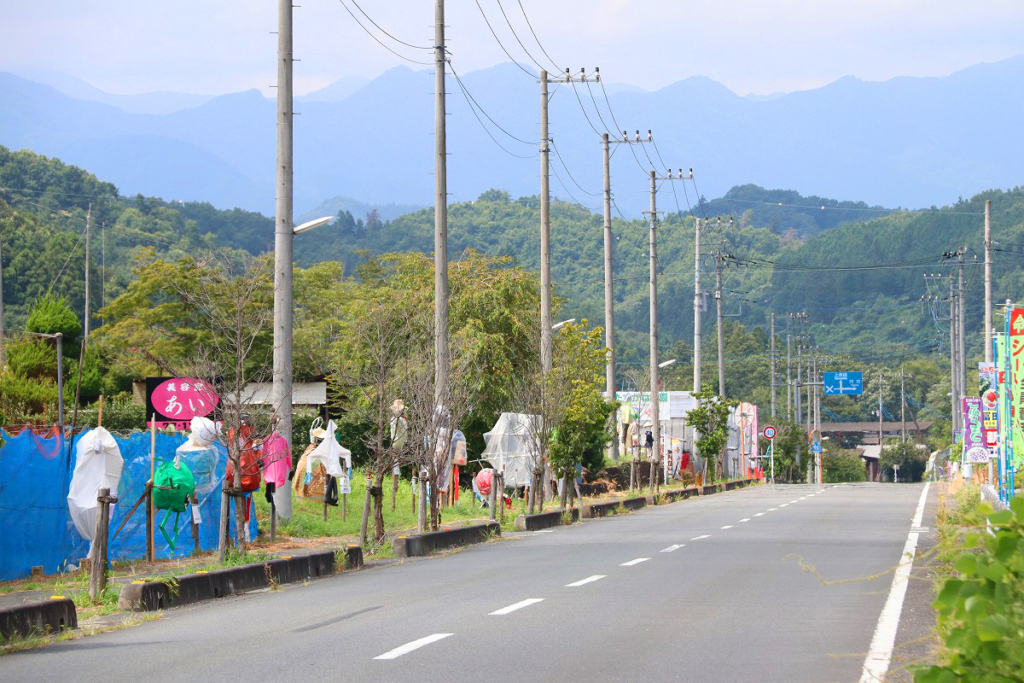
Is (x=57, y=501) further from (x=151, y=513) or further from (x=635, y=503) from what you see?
(x=635, y=503)

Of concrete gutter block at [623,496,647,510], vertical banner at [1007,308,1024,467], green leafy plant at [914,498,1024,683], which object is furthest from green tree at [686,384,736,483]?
green leafy plant at [914,498,1024,683]

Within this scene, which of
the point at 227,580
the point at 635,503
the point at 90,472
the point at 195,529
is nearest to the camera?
the point at 227,580

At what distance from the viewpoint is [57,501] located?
56.5 feet

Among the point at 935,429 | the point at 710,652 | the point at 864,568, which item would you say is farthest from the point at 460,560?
the point at 935,429

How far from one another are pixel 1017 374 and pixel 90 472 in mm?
14622

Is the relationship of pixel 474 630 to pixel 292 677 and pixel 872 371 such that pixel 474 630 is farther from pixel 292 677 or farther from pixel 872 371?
pixel 872 371

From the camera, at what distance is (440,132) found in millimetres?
29031

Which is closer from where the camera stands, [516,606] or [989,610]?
[989,610]

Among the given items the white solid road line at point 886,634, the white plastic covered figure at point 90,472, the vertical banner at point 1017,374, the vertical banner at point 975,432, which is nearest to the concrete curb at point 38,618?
the white plastic covered figure at point 90,472

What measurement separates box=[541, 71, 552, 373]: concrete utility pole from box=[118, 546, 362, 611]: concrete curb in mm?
15004

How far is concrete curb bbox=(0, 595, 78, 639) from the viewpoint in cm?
1149

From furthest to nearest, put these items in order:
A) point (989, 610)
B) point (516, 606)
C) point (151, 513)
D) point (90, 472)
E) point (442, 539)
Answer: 1. point (442, 539)
2. point (151, 513)
3. point (90, 472)
4. point (516, 606)
5. point (989, 610)

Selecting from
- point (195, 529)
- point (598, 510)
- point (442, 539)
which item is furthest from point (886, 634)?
point (598, 510)

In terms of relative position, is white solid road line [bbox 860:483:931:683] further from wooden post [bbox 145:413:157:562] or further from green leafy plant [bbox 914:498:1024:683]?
wooden post [bbox 145:413:157:562]
